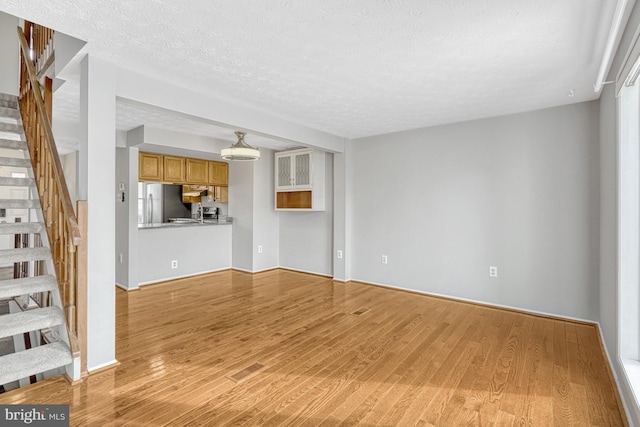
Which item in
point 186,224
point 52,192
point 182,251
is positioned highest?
point 52,192

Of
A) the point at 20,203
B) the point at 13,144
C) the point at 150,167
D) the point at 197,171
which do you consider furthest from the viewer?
the point at 197,171

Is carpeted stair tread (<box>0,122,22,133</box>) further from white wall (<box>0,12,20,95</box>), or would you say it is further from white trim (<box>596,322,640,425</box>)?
white trim (<box>596,322,640,425</box>)

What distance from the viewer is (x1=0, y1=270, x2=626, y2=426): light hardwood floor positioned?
1.85 m

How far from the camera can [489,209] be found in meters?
3.79

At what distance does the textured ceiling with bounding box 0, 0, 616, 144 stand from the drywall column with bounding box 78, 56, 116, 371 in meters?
0.24

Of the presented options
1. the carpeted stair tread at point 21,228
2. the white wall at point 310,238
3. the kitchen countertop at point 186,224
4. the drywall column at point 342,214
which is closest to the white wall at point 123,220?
the kitchen countertop at point 186,224

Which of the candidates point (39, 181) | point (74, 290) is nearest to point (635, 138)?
point (74, 290)

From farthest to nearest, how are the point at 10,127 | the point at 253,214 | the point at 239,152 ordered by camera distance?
the point at 253,214
the point at 239,152
the point at 10,127

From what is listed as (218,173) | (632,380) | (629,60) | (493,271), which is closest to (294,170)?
(218,173)

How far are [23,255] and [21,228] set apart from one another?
12.9 inches

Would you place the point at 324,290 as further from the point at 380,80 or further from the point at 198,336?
the point at 380,80

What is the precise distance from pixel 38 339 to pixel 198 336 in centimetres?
149

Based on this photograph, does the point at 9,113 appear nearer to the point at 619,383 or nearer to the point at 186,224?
the point at 186,224

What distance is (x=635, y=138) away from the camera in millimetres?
2029
